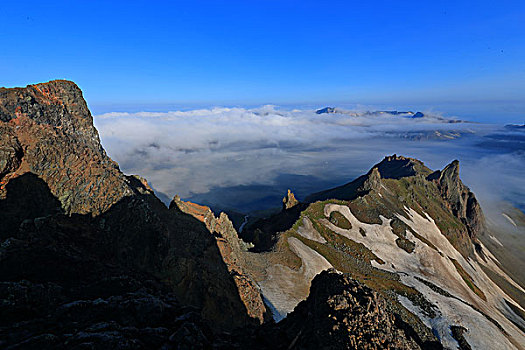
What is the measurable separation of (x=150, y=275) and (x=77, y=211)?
13.7 meters

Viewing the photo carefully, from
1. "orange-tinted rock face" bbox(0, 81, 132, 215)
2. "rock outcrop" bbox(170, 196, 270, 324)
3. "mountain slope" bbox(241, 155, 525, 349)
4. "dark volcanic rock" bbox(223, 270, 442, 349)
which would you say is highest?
"orange-tinted rock face" bbox(0, 81, 132, 215)

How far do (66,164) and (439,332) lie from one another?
3171 inches

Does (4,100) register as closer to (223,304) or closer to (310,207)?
(223,304)

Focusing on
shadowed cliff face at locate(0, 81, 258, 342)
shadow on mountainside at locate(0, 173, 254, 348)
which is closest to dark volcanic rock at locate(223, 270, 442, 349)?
shadow on mountainside at locate(0, 173, 254, 348)

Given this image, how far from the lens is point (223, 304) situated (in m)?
→ 34.8

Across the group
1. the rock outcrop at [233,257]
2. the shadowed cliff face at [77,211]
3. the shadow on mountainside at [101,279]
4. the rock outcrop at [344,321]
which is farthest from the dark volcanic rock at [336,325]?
the rock outcrop at [233,257]

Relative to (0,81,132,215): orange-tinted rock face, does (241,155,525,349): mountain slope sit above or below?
below

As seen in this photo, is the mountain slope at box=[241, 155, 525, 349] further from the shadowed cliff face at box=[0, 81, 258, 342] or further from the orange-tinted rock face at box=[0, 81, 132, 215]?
the orange-tinted rock face at box=[0, 81, 132, 215]

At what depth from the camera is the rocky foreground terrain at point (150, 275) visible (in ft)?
53.9

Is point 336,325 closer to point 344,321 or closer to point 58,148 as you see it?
point 344,321

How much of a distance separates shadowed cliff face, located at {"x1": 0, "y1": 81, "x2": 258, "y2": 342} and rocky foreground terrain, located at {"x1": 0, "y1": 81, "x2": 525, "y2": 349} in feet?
0.54

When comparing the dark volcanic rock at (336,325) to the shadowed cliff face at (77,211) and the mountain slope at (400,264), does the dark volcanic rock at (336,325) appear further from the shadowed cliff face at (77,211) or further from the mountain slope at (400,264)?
the mountain slope at (400,264)

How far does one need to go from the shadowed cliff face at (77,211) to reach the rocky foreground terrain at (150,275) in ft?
0.54

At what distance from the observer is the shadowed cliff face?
26.5 metres
